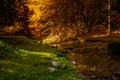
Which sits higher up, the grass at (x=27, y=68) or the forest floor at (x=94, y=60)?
the grass at (x=27, y=68)

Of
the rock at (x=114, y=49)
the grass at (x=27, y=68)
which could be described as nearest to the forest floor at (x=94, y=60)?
the rock at (x=114, y=49)

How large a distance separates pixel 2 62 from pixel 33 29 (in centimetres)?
2369

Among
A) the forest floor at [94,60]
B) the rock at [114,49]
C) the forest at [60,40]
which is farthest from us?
the rock at [114,49]

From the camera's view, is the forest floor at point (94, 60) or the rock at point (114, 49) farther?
the rock at point (114, 49)

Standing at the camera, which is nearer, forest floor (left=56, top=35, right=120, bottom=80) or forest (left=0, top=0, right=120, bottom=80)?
forest (left=0, top=0, right=120, bottom=80)

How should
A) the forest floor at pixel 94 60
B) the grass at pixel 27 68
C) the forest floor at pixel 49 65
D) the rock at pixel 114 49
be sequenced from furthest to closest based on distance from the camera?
the rock at pixel 114 49 < the forest floor at pixel 94 60 < the forest floor at pixel 49 65 < the grass at pixel 27 68

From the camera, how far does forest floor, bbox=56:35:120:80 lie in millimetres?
12836

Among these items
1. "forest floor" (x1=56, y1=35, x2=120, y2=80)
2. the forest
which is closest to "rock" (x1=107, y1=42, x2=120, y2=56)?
the forest

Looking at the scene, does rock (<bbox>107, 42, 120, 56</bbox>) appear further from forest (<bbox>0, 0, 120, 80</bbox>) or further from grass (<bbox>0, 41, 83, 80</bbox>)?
grass (<bbox>0, 41, 83, 80</bbox>)

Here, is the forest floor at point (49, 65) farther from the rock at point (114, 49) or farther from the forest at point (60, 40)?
the rock at point (114, 49)

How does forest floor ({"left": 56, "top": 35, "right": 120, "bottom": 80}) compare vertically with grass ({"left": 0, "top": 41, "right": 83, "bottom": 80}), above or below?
below

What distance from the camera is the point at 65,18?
101 ft

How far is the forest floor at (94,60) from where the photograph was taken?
42.1 feet

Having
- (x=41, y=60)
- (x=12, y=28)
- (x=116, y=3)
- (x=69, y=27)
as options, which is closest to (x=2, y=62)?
(x=41, y=60)
